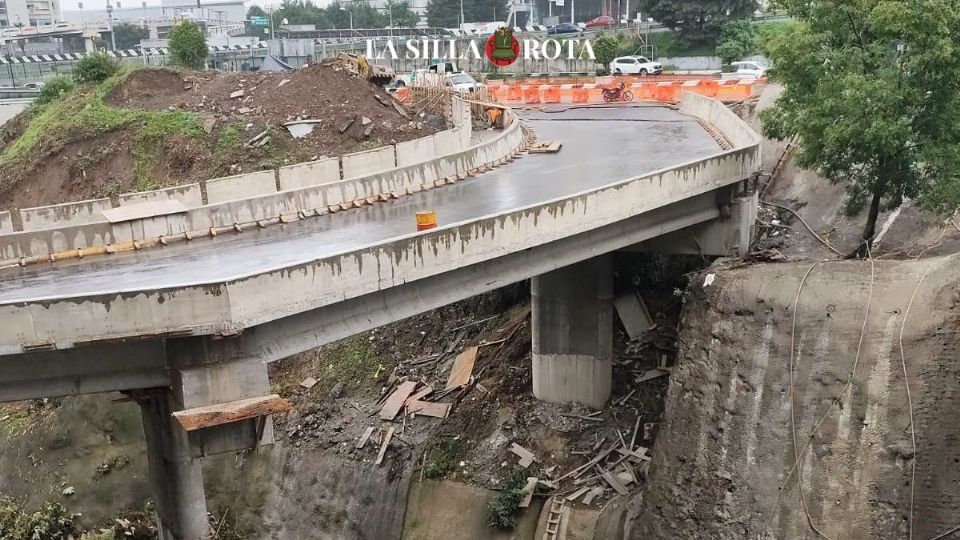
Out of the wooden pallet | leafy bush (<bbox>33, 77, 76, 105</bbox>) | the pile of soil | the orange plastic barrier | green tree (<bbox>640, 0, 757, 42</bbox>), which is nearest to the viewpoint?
the wooden pallet

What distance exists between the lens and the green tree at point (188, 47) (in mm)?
49844

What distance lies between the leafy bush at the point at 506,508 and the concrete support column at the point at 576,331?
3.35 metres

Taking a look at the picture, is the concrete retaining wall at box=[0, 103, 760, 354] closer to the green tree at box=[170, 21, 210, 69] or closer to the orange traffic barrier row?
the orange traffic barrier row

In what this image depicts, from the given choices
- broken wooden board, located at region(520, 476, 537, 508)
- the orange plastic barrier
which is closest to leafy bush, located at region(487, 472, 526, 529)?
broken wooden board, located at region(520, 476, 537, 508)

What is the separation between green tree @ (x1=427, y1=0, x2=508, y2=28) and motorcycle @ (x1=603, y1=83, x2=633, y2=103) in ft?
226

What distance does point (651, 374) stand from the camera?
2080 centimetres

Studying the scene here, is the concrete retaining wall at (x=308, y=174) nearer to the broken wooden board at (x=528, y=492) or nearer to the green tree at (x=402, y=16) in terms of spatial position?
the broken wooden board at (x=528, y=492)

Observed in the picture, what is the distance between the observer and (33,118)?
137 ft

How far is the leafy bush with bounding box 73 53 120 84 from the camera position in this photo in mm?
41938

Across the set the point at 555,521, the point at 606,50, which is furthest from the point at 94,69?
the point at 555,521

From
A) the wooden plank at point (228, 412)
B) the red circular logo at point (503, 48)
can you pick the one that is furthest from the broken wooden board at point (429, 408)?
the red circular logo at point (503, 48)

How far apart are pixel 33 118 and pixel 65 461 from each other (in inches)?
1041

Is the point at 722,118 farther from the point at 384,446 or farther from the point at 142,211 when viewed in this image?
the point at 142,211

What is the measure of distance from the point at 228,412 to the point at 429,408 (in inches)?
439
